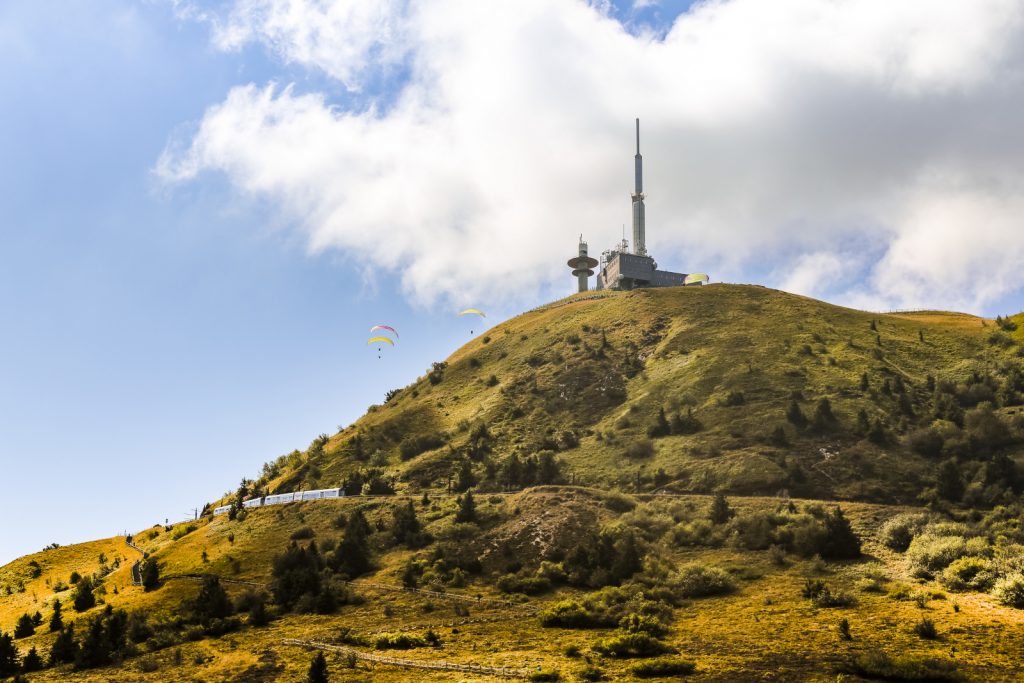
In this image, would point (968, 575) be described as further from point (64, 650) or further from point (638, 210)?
point (638, 210)

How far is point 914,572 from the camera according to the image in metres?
41.8

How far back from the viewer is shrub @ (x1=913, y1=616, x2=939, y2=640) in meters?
31.3

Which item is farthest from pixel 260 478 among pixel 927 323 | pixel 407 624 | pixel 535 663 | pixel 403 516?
pixel 927 323

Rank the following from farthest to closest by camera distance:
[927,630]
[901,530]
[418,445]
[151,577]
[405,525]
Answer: [418,445] → [405,525] → [151,577] → [901,530] → [927,630]

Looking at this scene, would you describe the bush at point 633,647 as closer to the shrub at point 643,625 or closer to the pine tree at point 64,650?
the shrub at point 643,625

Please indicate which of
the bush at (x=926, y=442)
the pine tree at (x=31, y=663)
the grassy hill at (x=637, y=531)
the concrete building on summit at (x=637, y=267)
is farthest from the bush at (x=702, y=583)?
the concrete building on summit at (x=637, y=267)

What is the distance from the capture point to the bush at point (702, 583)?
4331 centimetres

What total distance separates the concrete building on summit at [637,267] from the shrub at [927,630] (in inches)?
4104

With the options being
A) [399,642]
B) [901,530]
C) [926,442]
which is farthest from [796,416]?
[399,642]

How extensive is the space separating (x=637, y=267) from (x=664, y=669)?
110508mm

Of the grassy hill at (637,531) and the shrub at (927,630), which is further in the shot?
the grassy hill at (637,531)

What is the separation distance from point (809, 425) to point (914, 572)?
32.5 metres

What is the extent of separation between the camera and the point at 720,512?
5575 cm

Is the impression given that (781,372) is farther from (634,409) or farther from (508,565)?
(508,565)
